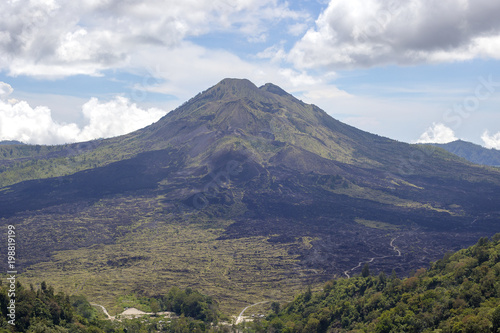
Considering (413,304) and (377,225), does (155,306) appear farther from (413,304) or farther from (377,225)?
(377,225)

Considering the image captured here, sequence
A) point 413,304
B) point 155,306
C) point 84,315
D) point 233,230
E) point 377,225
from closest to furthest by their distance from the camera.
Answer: point 413,304
point 84,315
point 155,306
point 233,230
point 377,225

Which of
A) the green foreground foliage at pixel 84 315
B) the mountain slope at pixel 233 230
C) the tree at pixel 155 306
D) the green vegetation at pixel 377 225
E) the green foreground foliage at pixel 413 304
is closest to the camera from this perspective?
the green foreground foliage at pixel 413 304

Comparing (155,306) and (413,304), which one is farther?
(155,306)

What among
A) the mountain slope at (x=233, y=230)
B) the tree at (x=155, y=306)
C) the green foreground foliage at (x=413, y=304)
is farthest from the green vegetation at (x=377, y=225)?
the tree at (x=155, y=306)

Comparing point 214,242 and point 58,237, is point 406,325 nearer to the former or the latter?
point 214,242

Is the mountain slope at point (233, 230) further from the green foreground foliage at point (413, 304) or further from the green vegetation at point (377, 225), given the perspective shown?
the green foreground foliage at point (413, 304)

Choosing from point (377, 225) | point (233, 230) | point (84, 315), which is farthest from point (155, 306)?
point (377, 225)

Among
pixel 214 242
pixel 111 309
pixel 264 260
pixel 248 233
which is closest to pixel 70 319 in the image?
pixel 111 309

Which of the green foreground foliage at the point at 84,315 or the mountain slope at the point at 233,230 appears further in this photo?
the mountain slope at the point at 233,230
